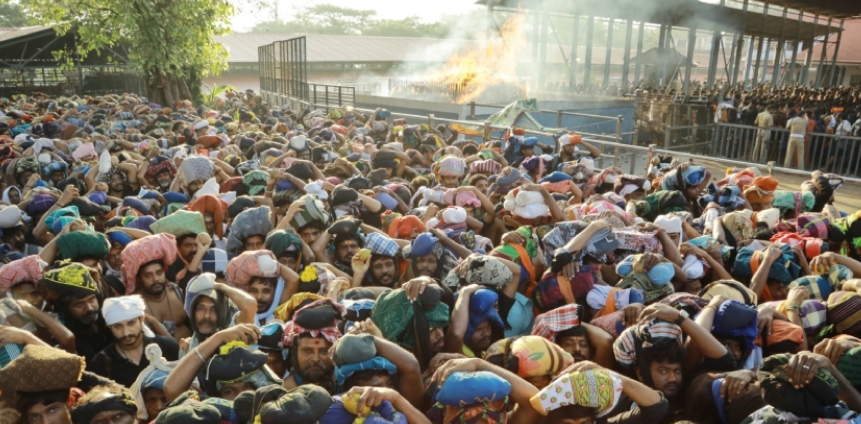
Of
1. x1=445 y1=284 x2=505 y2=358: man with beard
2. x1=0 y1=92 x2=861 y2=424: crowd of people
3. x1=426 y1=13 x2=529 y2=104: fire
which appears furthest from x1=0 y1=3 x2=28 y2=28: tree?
x1=445 y1=284 x2=505 y2=358: man with beard

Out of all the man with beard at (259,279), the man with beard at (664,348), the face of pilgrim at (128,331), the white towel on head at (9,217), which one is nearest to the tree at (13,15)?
the white towel on head at (9,217)

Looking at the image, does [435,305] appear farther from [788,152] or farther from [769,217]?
[788,152]

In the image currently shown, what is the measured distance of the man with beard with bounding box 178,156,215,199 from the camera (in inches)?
252

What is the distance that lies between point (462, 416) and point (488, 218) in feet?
10.4

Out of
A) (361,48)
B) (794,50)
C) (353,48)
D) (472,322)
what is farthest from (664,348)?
(361,48)

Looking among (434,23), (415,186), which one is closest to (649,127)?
(415,186)

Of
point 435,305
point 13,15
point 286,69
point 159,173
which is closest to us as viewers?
point 435,305

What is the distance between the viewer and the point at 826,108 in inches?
658

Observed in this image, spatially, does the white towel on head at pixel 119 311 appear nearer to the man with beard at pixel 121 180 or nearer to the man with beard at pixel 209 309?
the man with beard at pixel 209 309

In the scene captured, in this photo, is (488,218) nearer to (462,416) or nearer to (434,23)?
(462,416)

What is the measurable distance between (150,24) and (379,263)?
14416 millimetres

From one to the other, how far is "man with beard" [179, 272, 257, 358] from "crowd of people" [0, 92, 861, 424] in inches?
0.5

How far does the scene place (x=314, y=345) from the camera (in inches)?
116

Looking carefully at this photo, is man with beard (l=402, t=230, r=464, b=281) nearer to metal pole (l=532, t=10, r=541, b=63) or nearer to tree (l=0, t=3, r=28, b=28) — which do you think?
metal pole (l=532, t=10, r=541, b=63)
